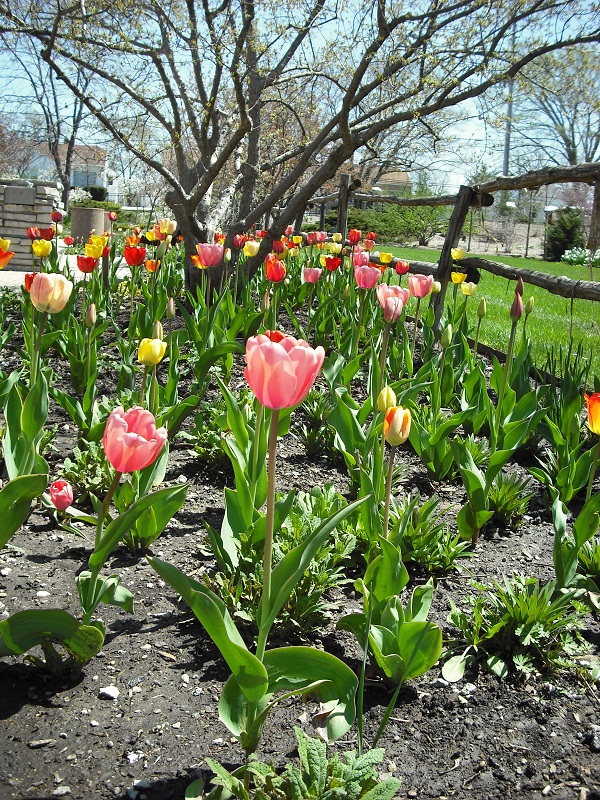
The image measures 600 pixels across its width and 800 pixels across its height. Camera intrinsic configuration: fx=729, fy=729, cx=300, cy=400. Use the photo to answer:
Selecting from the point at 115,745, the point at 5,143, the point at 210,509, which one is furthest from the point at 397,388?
the point at 5,143

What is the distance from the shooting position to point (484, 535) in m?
2.58

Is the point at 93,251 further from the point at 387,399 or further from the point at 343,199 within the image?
the point at 343,199

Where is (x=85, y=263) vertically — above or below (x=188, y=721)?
above

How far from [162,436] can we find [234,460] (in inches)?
24.5

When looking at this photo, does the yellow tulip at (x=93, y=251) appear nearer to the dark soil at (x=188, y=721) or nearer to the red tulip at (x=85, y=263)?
the red tulip at (x=85, y=263)

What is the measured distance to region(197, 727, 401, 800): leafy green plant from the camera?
1279mm

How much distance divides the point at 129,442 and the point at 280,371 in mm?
415

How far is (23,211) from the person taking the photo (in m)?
11.1

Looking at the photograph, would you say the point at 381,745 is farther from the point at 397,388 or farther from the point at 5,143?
the point at 5,143

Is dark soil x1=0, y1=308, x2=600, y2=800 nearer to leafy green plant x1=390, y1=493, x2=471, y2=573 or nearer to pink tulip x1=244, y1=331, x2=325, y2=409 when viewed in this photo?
leafy green plant x1=390, y1=493, x2=471, y2=573

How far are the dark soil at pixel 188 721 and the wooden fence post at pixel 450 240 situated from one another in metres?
3.02

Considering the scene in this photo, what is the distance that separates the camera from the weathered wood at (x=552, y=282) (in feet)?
12.6

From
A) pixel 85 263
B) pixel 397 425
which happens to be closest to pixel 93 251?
pixel 85 263

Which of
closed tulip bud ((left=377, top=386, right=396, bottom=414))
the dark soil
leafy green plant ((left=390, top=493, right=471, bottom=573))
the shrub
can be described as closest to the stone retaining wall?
the dark soil
